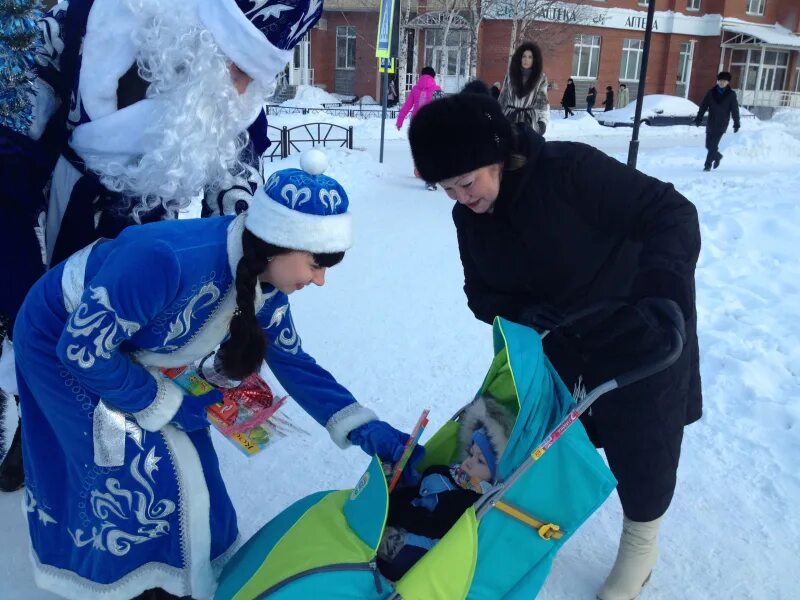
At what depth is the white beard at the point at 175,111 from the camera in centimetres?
203

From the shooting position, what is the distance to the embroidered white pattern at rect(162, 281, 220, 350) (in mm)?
1805

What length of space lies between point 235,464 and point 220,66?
1.67 m

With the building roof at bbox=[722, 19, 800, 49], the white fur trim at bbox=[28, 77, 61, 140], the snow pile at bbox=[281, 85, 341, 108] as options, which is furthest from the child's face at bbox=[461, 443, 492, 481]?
the building roof at bbox=[722, 19, 800, 49]

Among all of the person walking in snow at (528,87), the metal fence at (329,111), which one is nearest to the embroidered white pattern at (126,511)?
the person walking in snow at (528,87)

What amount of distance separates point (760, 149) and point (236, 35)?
12863mm

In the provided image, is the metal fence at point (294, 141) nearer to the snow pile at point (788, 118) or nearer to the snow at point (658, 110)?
the snow at point (658, 110)

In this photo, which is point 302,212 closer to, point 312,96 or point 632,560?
point 632,560

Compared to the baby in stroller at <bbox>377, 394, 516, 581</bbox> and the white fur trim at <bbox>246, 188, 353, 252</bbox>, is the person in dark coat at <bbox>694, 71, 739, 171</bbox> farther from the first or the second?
the white fur trim at <bbox>246, 188, 353, 252</bbox>

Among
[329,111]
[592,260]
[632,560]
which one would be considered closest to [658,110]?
[329,111]

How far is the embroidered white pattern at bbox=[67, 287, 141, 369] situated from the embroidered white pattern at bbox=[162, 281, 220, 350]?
0.16m

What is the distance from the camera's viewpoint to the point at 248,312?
5.87ft

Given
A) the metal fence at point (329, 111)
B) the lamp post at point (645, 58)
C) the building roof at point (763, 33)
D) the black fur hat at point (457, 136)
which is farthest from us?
the building roof at point (763, 33)

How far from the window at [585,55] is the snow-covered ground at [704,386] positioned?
25854 millimetres

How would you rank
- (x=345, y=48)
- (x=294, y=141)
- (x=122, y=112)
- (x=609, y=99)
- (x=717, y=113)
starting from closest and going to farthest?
1. (x=122, y=112)
2. (x=717, y=113)
3. (x=294, y=141)
4. (x=609, y=99)
5. (x=345, y=48)
